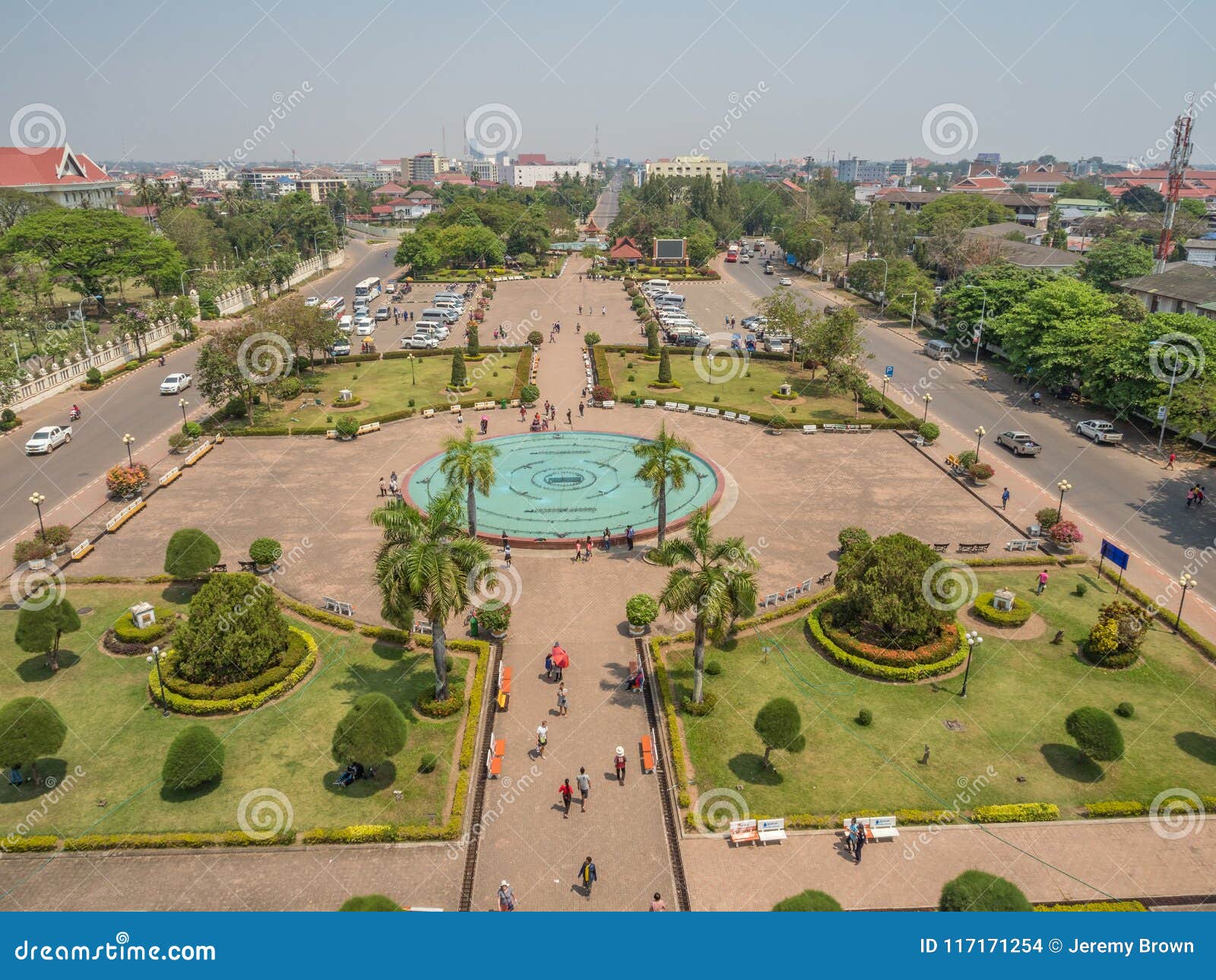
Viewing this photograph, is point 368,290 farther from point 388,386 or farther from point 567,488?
point 567,488

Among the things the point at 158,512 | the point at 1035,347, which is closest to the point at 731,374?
the point at 1035,347

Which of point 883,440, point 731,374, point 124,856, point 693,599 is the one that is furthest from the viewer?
point 731,374

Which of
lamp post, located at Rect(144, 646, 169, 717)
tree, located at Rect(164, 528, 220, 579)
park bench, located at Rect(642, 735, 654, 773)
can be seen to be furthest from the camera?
tree, located at Rect(164, 528, 220, 579)

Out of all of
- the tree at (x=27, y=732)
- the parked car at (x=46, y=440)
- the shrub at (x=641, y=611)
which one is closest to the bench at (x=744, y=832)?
the shrub at (x=641, y=611)

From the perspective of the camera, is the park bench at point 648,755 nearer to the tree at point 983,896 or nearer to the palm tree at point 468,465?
the tree at point 983,896

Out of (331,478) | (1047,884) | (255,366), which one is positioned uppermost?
(255,366)

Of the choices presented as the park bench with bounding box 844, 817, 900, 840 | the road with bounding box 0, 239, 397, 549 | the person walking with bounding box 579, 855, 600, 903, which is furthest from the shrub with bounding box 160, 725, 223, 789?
the road with bounding box 0, 239, 397, 549

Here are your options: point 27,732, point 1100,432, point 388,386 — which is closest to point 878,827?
point 27,732

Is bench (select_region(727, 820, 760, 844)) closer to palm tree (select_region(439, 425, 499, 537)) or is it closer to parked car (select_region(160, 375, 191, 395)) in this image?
palm tree (select_region(439, 425, 499, 537))

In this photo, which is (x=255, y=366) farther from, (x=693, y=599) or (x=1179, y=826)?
(x=1179, y=826)
